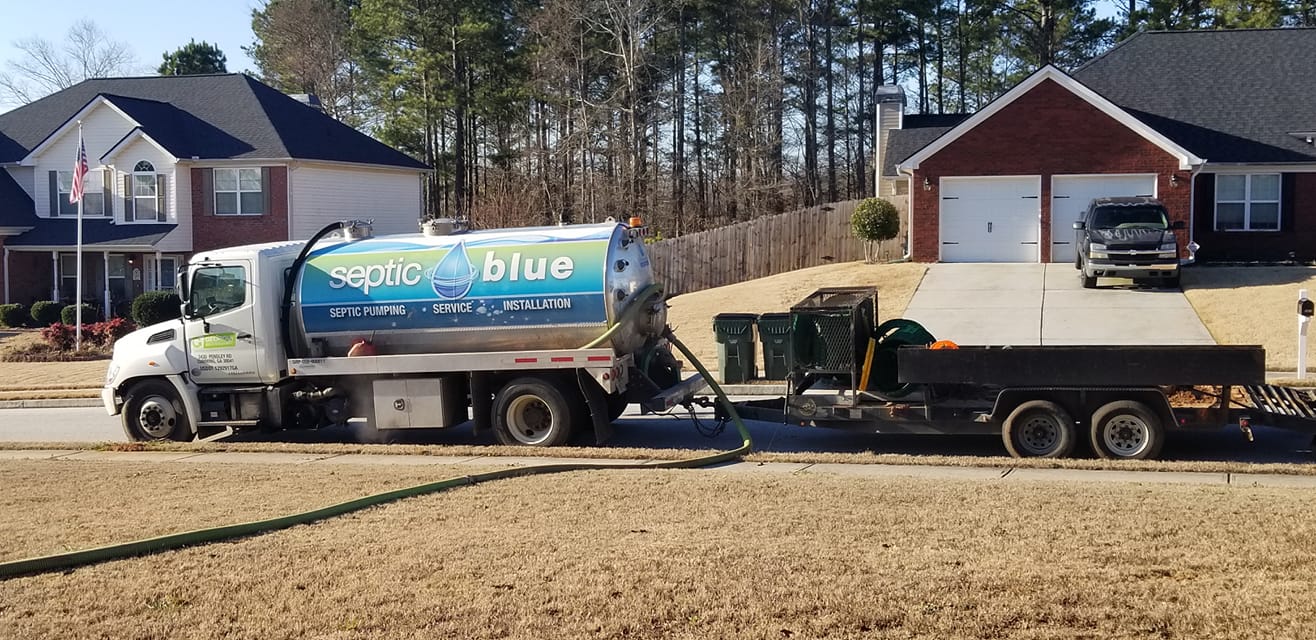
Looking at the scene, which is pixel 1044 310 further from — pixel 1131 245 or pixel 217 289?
pixel 217 289

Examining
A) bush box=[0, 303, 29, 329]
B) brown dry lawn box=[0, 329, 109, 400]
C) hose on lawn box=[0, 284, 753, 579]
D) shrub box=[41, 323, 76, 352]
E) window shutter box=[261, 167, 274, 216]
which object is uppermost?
window shutter box=[261, 167, 274, 216]

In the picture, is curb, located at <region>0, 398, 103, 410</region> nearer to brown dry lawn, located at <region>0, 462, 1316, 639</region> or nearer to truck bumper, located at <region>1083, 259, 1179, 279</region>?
brown dry lawn, located at <region>0, 462, 1316, 639</region>

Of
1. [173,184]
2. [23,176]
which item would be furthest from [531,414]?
[23,176]

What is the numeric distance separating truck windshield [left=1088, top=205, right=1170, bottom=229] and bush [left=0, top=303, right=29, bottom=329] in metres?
30.0

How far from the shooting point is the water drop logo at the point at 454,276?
A: 14227mm

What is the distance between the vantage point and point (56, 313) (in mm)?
36531

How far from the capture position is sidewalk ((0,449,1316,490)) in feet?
35.3

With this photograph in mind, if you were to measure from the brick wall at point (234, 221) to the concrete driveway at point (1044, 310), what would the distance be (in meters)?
19.8

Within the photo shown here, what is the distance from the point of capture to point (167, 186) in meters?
38.3

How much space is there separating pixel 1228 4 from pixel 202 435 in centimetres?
4271

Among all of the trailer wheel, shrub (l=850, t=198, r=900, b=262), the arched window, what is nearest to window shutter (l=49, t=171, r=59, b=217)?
the arched window

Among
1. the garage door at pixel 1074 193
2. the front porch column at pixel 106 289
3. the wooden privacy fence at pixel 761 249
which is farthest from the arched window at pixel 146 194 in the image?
the garage door at pixel 1074 193

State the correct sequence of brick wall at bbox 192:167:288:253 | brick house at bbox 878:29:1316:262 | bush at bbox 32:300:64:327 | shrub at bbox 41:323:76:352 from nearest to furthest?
shrub at bbox 41:323:76:352, brick house at bbox 878:29:1316:262, bush at bbox 32:300:64:327, brick wall at bbox 192:167:288:253

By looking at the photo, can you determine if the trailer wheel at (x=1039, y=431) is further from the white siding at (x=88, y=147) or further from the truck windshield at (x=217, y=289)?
the white siding at (x=88, y=147)
